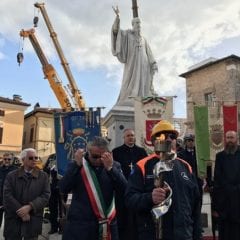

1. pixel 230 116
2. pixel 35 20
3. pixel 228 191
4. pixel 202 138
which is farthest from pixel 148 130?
pixel 35 20

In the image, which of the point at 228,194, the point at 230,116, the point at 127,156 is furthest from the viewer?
the point at 230,116

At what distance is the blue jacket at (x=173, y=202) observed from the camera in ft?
9.47

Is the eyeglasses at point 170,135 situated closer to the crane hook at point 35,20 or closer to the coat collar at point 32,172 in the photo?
the coat collar at point 32,172

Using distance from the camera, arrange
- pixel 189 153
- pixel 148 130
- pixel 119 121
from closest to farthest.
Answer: pixel 189 153 < pixel 148 130 < pixel 119 121

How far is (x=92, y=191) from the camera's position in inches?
144

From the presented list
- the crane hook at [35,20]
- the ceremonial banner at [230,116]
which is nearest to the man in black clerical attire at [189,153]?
→ the ceremonial banner at [230,116]

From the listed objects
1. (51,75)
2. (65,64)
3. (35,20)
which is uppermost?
(35,20)

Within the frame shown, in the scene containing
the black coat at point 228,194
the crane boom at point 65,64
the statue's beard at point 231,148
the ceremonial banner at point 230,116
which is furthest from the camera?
the crane boom at point 65,64

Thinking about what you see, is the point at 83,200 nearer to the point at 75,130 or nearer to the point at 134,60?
the point at 75,130

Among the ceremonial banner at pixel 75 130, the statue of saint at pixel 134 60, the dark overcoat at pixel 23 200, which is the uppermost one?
the statue of saint at pixel 134 60

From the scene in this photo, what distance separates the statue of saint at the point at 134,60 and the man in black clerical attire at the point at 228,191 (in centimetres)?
551

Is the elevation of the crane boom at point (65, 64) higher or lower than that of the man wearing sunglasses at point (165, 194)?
higher

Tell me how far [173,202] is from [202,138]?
4.95 meters

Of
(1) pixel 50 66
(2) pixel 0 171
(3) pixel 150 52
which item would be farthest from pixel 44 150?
(2) pixel 0 171
